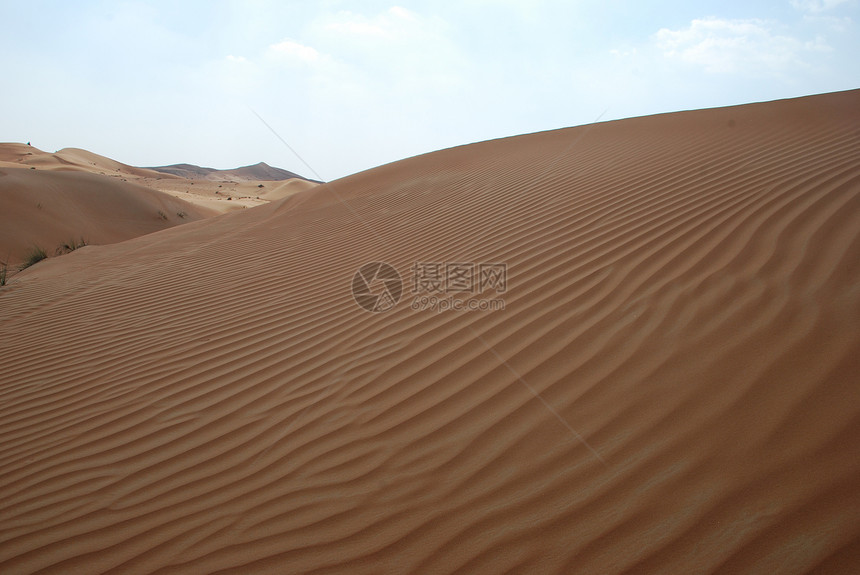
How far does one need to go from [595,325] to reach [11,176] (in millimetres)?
15243

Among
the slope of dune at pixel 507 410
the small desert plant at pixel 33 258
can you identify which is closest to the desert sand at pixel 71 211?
the small desert plant at pixel 33 258

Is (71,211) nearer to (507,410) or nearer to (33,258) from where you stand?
(33,258)

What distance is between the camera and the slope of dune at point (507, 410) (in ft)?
5.19

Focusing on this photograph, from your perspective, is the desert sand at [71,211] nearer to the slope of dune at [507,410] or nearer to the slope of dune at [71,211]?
the slope of dune at [71,211]

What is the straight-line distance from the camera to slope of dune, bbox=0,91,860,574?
1.58 m

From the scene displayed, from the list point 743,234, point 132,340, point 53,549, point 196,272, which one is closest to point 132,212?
point 196,272

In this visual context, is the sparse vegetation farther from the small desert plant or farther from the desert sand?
the small desert plant

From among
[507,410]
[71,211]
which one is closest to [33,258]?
[71,211]

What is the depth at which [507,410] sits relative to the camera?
7.25 ft

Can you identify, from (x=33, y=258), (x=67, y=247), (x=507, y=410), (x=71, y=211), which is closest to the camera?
(x=507, y=410)

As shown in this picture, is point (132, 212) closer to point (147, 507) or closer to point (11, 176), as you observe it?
point (11, 176)

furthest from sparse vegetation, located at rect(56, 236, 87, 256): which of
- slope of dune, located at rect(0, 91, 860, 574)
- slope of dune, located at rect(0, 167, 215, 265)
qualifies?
slope of dune, located at rect(0, 91, 860, 574)

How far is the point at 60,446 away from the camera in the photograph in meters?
2.71

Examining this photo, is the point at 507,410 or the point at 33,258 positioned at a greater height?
the point at 33,258
